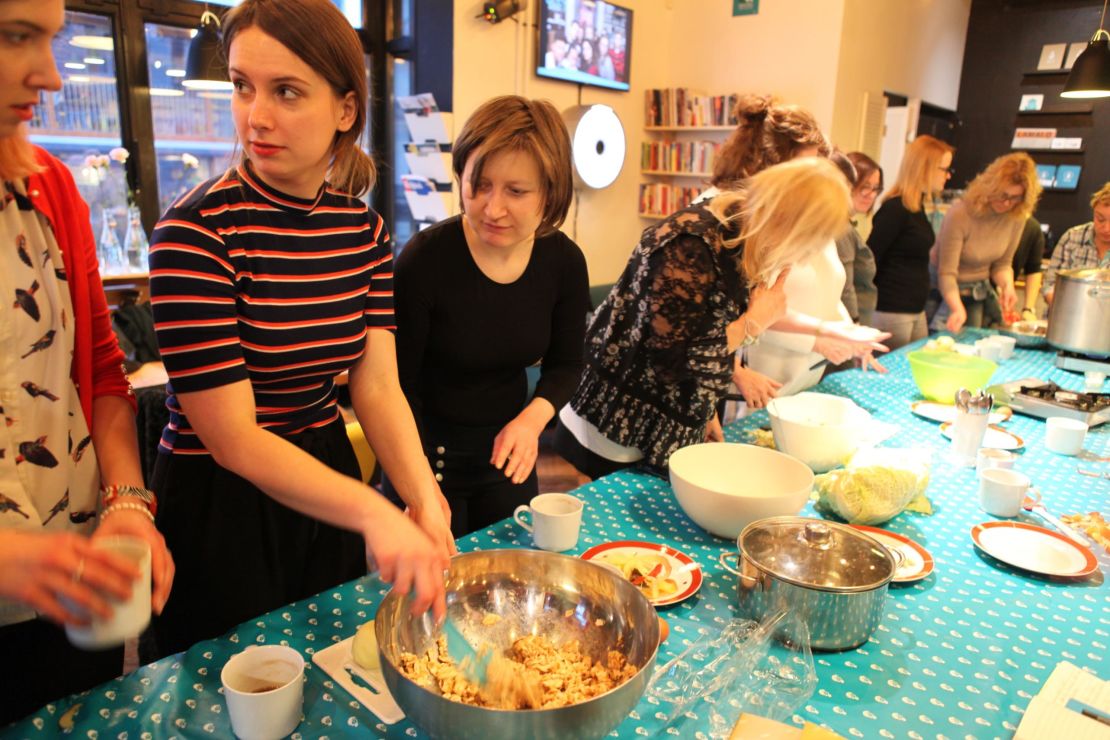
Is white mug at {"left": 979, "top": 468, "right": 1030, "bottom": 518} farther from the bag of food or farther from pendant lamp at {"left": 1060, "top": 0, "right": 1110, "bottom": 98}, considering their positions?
pendant lamp at {"left": 1060, "top": 0, "right": 1110, "bottom": 98}

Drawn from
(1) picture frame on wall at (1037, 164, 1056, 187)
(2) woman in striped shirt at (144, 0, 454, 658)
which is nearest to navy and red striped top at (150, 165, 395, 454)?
(2) woman in striped shirt at (144, 0, 454, 658)

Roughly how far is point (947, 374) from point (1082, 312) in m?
0.84

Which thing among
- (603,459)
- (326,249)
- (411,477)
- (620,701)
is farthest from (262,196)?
(603,459)

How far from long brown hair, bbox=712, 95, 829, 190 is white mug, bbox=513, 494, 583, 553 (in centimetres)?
104

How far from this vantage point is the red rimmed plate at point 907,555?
135 cm

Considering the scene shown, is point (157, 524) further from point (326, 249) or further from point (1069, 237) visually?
point (1069, 237)

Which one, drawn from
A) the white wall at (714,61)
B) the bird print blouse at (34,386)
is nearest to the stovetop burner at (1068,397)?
the bird print blouse at (34,386)

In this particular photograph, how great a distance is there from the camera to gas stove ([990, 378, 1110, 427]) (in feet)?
7.55

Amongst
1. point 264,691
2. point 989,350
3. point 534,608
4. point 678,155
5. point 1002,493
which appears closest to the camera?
point 264,691

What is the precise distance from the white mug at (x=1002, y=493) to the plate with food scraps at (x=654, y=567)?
2.47 ft

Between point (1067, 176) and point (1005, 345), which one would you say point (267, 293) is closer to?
point (1005, 345)

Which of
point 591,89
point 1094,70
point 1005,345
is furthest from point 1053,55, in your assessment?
point 1005,345

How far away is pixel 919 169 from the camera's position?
399 centimetres

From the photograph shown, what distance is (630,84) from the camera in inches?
221
